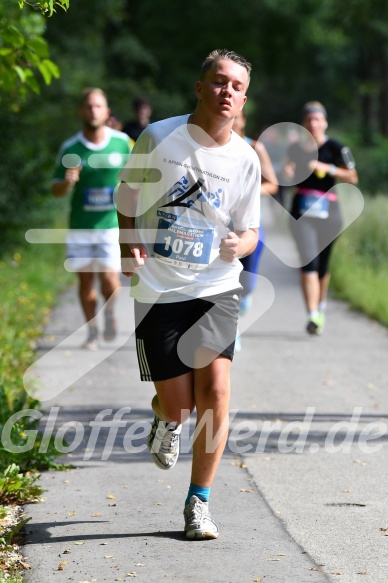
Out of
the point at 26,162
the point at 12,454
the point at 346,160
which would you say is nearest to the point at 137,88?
the point at 26,162

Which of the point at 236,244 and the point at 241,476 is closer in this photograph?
the point at 236,244

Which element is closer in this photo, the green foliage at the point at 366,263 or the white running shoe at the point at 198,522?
the white running shoe at the point at 198,522

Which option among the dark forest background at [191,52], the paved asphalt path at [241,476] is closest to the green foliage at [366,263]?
the paved asphalt path at [241,476]

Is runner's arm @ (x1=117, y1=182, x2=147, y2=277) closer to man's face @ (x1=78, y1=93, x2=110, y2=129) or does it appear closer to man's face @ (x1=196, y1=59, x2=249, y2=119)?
man's face @ (x1=196, y1=59, x2=249, y2=119)

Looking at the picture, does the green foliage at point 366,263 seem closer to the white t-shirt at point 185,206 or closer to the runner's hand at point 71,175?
the runner's hand at point 71,175

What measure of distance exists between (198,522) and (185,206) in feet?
4.53

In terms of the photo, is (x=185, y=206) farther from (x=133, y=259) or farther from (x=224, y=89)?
(x=224, y=89)

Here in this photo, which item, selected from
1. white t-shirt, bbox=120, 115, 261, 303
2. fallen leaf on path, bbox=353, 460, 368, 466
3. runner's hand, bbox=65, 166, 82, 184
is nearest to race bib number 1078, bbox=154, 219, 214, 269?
white t-shirt, bbox=120, 115, 261, 303

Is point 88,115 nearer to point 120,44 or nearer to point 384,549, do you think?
point 384,549

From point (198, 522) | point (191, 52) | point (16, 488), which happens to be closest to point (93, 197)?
point (16, 488)

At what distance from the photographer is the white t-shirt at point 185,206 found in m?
5.21

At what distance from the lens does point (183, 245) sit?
17.1ft

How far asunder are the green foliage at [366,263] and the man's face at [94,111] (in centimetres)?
389

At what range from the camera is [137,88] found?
3866 centimetres
